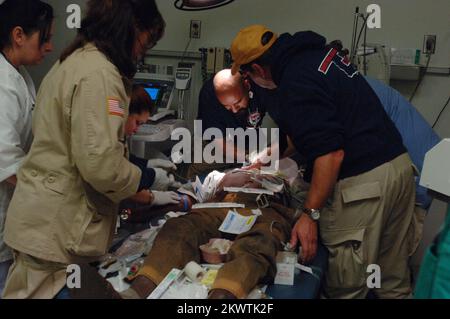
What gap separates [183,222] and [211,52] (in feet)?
6.19

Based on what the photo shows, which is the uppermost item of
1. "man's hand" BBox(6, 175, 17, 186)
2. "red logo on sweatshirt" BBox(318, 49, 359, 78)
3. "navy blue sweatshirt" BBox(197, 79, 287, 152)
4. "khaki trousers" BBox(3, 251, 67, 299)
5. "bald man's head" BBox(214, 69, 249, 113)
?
"red logo on sweatshirt" BBox(318, 49, 359, 78)

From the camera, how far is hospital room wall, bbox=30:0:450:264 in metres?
2.96

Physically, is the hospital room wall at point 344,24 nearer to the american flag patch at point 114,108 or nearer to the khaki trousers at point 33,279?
the american flag patch at point 114,108

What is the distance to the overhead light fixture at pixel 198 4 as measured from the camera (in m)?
3.12

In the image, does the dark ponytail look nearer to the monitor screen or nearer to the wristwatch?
the wristwatch

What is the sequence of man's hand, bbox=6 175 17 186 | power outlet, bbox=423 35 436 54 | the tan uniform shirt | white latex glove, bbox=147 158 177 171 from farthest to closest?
power outlet, bbox=423 35 436 54 < white latex glove, bbox=147 158 177 171 < man's hand, bbox=6 175 17 186 < the tan uniform shirt

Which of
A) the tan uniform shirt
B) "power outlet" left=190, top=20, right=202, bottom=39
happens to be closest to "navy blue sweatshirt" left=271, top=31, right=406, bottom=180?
Answer: the tan uniform shirt

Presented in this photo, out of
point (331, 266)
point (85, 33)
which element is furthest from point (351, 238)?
point (85, 33)

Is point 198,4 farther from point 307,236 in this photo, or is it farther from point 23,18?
point 307,236

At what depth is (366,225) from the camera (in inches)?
66.9

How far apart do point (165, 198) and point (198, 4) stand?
1666 millimetres

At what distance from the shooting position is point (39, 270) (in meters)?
1.35

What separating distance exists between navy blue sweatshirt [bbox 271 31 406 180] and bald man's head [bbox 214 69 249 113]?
823 mm
